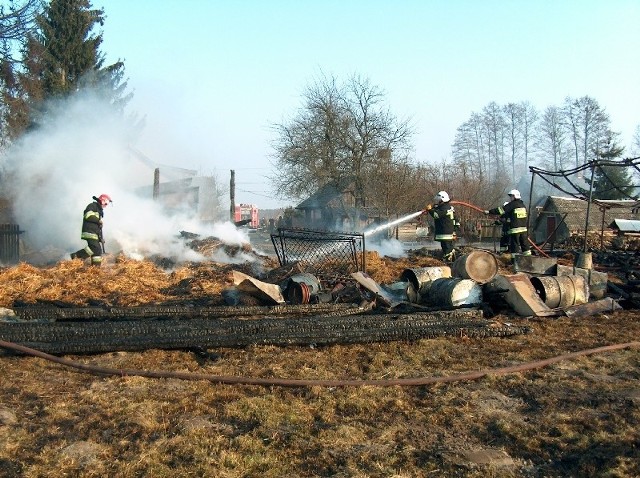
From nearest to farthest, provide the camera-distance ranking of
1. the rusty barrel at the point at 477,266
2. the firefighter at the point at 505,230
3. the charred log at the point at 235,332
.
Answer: the charred log at the point at 235,332
the rusty barrel at the point at 477,266
the firefighter at the point at 505,230

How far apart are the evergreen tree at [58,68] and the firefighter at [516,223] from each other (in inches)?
779

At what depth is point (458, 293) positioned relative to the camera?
782 cm

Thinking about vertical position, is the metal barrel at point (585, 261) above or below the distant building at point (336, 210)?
below

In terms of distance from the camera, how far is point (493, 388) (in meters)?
4.68

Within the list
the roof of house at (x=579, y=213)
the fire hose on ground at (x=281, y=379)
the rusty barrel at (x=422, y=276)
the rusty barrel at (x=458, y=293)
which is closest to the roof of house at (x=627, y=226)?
the rusty barrel at (x=422, y=276)

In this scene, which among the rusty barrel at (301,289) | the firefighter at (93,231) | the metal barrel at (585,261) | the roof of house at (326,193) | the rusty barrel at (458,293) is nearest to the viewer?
the rusty barrel at (458,293)

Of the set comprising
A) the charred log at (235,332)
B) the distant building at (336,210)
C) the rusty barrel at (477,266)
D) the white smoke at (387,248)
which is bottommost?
the charred log at (235,332)

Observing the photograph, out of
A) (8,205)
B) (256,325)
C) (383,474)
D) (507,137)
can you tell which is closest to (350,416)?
(383,474)

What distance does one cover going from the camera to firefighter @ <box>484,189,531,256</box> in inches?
479

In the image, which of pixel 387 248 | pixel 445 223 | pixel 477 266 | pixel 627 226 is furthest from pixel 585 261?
pixel 387 248

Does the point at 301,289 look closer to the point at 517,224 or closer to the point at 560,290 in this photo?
the point at 560,290

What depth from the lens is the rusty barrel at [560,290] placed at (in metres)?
8.12

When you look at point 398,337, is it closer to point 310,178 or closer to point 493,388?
point 493,388

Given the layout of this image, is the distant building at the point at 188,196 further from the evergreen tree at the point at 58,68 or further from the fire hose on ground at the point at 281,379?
the fire hose on ground at the point at 281,379
